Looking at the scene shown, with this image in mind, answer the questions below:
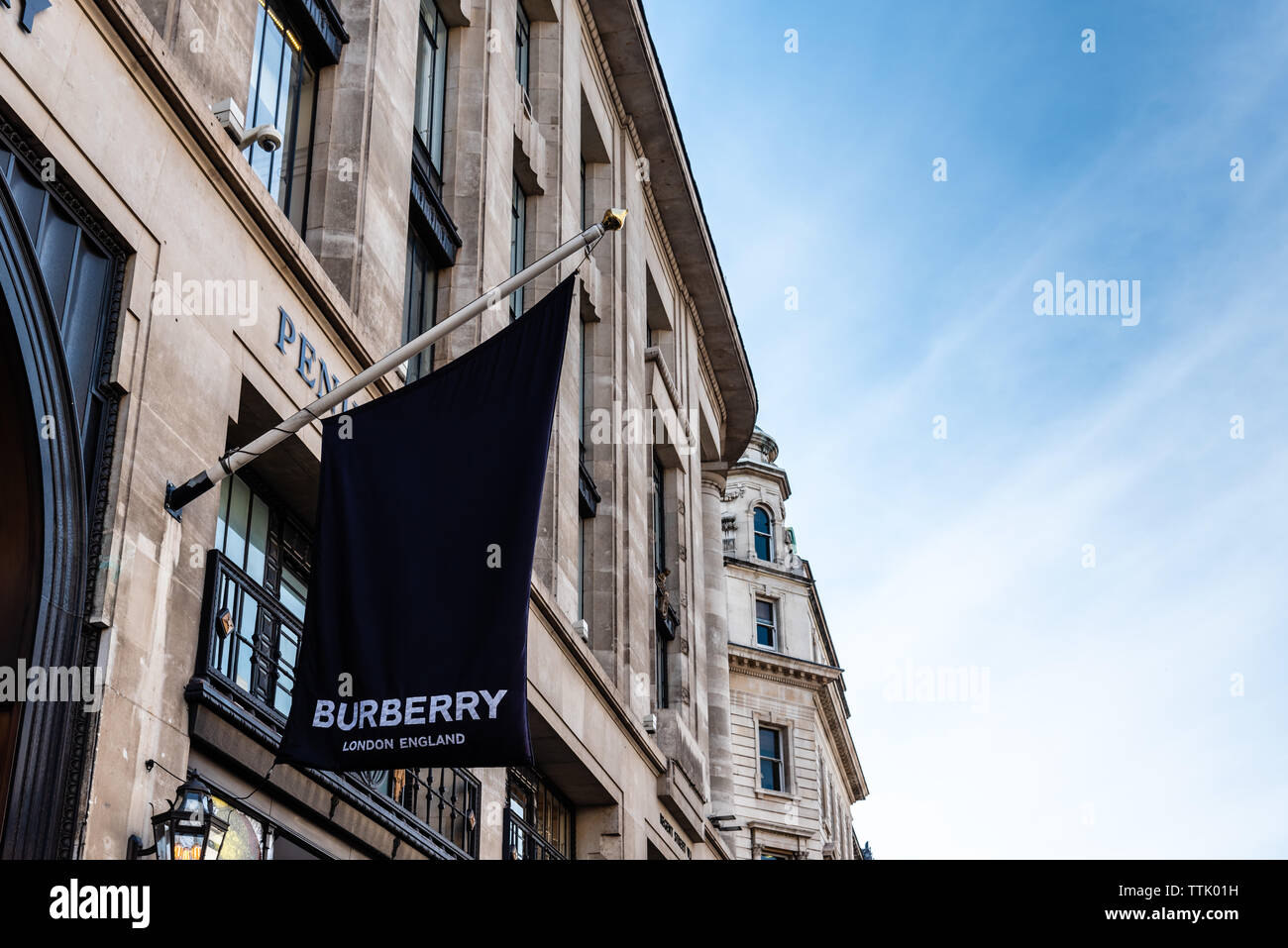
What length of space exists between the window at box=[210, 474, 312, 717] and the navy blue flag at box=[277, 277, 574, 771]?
2022mm

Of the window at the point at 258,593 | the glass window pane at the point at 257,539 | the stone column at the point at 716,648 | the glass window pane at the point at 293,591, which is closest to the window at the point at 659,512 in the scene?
the stone column at the point at 716,648

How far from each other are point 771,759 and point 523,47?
115ft

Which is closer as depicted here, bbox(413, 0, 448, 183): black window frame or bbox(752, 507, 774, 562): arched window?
bbox(413, 0, 448, 183): black window frame

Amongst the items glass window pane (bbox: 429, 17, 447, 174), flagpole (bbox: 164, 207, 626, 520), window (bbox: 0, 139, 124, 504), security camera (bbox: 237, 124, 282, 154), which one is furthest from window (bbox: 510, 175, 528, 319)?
window (bbox: 0, 139, 124, 504)

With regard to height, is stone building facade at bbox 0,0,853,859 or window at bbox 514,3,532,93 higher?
window at bbox 514,3,532,93

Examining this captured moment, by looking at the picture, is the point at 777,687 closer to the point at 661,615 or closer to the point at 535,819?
the point at 661,615

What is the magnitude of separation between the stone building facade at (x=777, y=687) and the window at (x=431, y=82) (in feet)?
112

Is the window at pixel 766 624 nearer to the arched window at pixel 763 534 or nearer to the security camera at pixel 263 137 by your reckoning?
the arched window at pixel 763 534

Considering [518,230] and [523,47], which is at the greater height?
[523,47]

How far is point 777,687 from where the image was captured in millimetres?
57500

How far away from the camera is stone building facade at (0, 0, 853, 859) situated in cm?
1026

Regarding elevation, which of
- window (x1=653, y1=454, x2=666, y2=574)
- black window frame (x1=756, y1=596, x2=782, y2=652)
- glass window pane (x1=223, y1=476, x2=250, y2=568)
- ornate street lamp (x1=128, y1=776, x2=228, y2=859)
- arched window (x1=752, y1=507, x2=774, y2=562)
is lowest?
ornate street lamp (x1=128, y1=776, x2=228, y2=859)

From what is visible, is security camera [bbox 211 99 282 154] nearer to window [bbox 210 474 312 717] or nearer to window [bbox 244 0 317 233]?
window [bbox 244 0 317 233]

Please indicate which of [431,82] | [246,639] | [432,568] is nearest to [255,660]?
[246,639]
